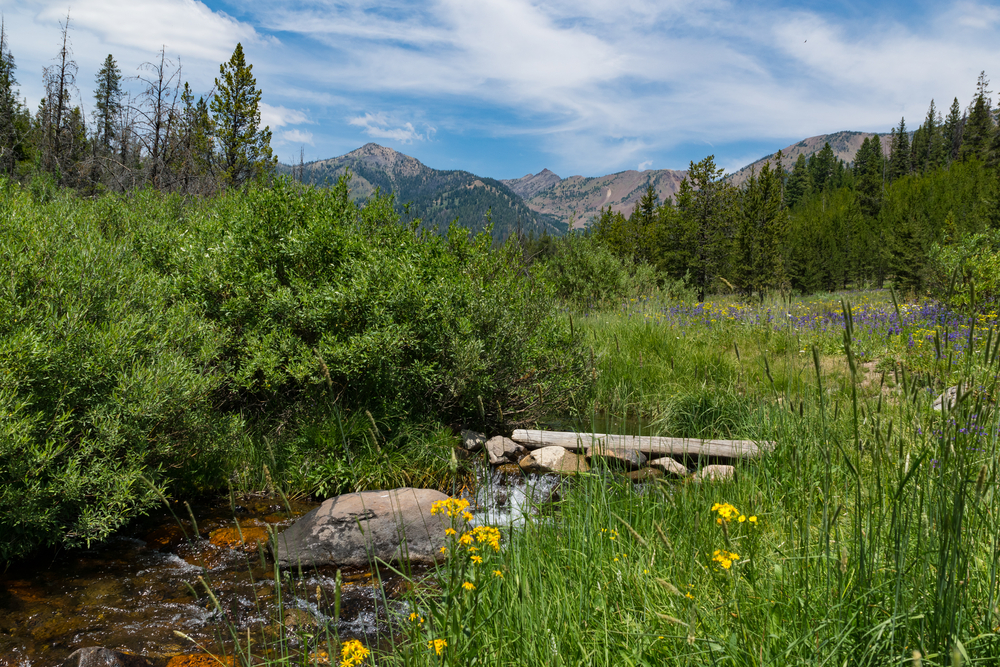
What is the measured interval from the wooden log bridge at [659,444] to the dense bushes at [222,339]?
53cm

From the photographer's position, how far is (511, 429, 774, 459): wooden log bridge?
4387 millimetres

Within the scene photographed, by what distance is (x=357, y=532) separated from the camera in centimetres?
448

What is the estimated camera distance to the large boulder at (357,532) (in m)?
4.38

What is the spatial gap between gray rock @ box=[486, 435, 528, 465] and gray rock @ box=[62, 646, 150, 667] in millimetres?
3639

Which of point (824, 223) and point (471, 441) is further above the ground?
point (824, 223)

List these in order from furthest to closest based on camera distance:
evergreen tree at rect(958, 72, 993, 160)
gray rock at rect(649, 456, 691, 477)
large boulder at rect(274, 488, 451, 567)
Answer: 1. evergreen tree at rect(958, 72, 993, 160)
2. gray rock at rect(649, 456, 691, 477)
3. large boulder at rect(274, 488, 451, 567)

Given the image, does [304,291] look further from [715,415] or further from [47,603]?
[715,415]

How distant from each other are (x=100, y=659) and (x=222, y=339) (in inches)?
119

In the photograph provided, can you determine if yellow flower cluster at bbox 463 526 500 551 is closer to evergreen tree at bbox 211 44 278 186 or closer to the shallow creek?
the shallow creek

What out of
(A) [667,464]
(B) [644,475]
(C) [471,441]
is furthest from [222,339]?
(A) [667,464]

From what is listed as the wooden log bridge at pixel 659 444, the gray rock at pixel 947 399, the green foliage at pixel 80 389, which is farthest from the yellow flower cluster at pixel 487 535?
the green foliage at pixel 80 389

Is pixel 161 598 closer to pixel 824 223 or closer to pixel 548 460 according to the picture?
pixel 548 460

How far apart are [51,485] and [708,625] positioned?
4.22m

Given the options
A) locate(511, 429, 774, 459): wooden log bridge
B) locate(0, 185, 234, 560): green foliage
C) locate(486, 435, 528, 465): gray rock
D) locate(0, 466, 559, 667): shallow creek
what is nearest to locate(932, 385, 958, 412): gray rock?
locate(511, 429, 774, 459): wooden log bridge
